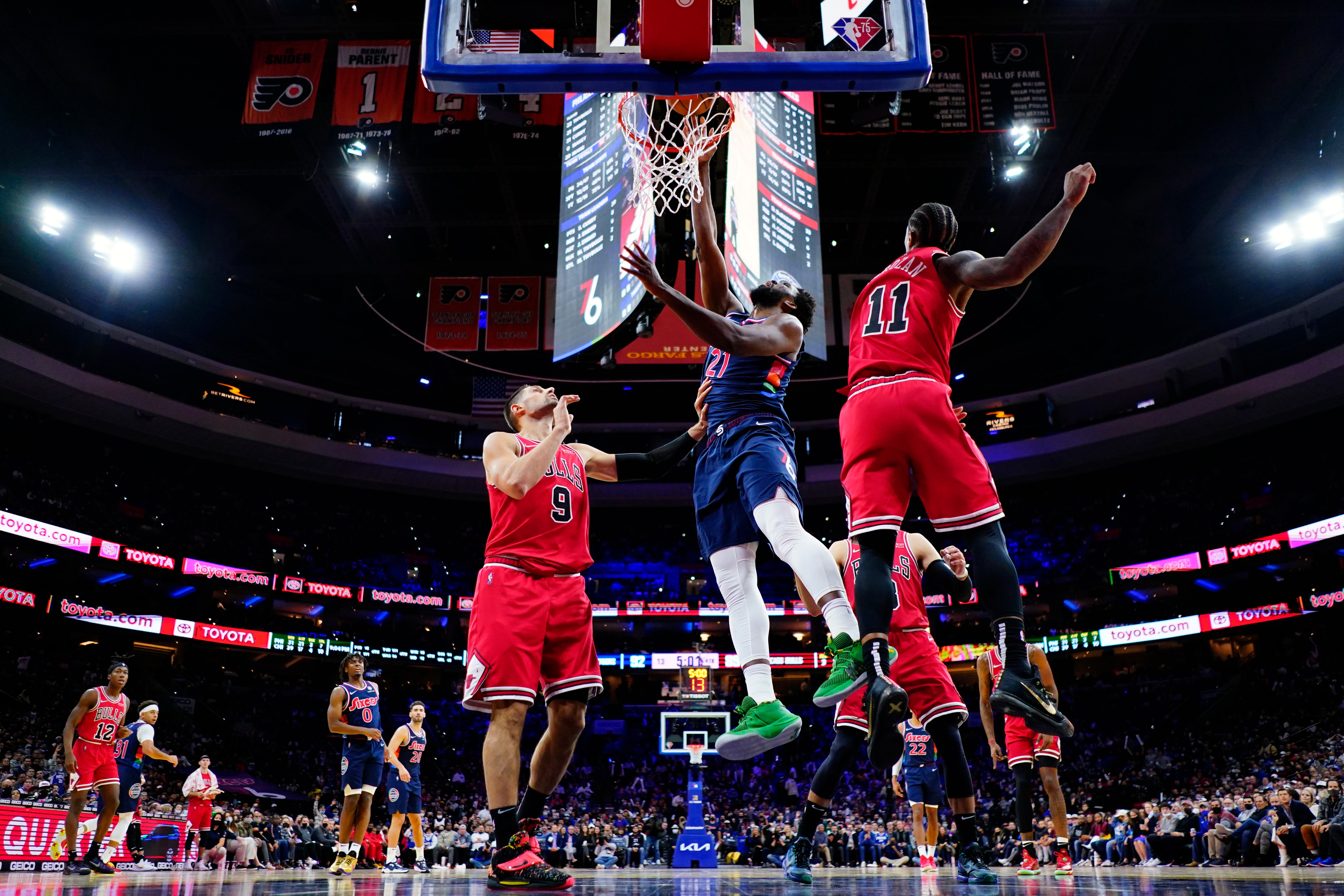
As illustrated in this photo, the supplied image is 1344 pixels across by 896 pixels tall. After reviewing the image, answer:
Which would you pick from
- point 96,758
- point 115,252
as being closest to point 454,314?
point 115,252

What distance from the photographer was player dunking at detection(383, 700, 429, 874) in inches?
461

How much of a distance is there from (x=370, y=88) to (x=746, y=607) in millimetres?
13232

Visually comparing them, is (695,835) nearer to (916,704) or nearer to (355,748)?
(355,748)

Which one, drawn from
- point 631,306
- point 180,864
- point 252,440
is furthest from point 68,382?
point 631,306

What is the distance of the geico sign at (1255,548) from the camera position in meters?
25.4

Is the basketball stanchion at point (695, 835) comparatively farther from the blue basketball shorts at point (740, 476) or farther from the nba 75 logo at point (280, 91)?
the nba 75 logo at point (280, 91)

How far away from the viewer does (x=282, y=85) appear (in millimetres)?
14945

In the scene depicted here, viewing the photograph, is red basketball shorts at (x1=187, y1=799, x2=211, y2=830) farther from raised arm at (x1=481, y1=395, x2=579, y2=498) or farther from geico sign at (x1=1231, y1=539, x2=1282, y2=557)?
geico sign at (x1=1231, y1=539, x2=1282, y2=557)

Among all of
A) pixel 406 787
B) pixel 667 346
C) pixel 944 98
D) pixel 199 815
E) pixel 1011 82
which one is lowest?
pixel 199 815

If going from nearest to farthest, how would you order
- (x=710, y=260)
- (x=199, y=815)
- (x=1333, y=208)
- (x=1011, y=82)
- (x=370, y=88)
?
1. (x=710, y=260)
2. (x=1011, y=82)
3. (x=370, y=88)
4. (x=199, y=815)
5. (x=1333, y=208)

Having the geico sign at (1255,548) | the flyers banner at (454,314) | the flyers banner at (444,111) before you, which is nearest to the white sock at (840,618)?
the flyers banner at (444,111)

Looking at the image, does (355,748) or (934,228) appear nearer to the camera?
(934,228)

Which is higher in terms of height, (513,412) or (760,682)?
(513,412)

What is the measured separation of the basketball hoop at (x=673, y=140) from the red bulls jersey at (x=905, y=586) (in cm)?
287
